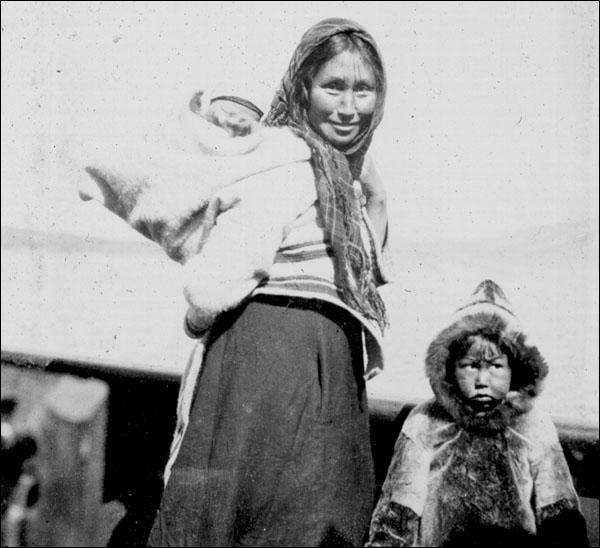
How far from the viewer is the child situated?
1.89 m

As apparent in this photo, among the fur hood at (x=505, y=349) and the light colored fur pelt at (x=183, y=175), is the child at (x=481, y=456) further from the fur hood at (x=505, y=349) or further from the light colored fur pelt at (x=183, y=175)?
the light colored fur pelt at (x=183, y=175)

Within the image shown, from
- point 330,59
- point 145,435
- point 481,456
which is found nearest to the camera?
point 330,59

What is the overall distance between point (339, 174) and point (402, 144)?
0.95ft

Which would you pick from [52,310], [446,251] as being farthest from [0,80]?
[446,251]

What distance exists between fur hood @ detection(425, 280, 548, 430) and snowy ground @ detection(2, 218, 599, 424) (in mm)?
59

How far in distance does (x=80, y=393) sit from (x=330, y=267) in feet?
3.97

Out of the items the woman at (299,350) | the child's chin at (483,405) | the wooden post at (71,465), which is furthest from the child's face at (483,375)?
the wooden post at (71,465)

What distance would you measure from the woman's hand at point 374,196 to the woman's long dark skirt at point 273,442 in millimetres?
298

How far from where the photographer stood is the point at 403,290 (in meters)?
2.07

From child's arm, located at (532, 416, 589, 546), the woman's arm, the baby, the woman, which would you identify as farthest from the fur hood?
the baby

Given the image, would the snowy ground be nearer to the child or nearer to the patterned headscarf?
the child

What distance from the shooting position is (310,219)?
1832 millimetres

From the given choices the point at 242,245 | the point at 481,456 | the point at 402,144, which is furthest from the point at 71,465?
the point at 402,144

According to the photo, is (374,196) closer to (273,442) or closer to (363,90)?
(363,90)
